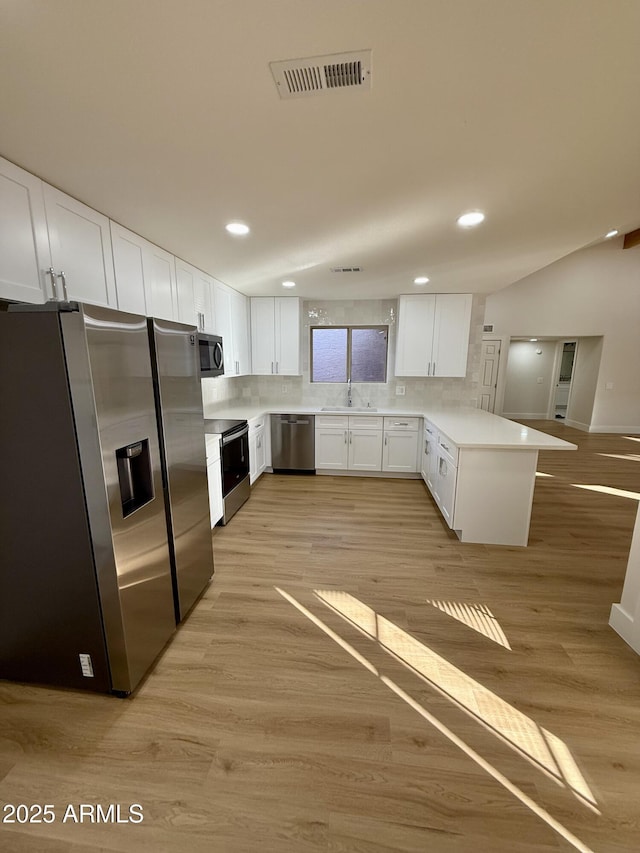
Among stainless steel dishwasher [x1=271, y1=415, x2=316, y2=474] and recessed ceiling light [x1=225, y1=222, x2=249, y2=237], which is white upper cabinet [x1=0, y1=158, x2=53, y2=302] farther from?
stainless steel dishwasher [x1=271, y1=415, x2=316, y2=474]

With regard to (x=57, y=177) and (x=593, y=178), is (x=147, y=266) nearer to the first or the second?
(x=57, y=177)

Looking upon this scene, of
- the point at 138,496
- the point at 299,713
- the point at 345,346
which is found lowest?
the point at 299,713

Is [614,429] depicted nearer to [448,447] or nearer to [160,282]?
[448,447]

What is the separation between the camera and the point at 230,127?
132 cm

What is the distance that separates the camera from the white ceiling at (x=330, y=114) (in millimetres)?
914

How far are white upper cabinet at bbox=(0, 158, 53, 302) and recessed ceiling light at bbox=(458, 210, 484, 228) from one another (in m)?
2.33

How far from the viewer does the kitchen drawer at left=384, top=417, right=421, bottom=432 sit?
4.38 metres

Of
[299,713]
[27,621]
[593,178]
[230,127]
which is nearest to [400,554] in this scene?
[299,713]

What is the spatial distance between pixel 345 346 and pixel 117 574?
4.19m

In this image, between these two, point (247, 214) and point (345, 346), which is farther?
point (345, 346)

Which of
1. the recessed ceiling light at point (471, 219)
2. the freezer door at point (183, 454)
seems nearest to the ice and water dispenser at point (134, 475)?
the freezer door at point (183, 454)

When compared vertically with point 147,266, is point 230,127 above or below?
above

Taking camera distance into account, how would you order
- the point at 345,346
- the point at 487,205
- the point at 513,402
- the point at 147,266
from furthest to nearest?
the point at 513,402 < the point at 345,346 < the point at 147,266 < the point at 487,205

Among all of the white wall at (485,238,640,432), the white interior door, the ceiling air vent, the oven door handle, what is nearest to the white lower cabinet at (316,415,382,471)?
the oven door handle
